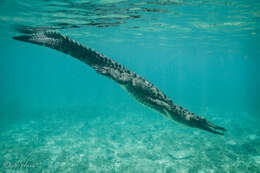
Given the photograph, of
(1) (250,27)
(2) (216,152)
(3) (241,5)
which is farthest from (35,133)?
(1) (250,27)

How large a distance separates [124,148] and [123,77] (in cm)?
1069

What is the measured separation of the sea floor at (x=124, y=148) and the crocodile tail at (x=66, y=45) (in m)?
8.37

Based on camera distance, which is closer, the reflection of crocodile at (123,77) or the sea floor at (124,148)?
the reflection of crocodile at (123,77)

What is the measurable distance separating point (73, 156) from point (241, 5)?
15335 mm

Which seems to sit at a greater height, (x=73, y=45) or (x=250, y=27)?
(x=250, y=27)

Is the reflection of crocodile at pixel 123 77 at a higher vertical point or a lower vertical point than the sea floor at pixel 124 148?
higher

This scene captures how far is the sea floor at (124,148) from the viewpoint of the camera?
10.4 m

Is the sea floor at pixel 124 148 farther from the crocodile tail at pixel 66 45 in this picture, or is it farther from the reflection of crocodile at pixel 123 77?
the crocodile tail at pixel 66 45

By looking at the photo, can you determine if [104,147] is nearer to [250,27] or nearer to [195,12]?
[195,12]

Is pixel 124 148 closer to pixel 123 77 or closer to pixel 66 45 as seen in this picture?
pixel 123 77

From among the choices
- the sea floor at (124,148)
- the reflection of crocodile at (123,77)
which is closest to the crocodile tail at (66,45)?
the reflection of crocodile at (123,77)

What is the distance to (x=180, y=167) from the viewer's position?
407 inches

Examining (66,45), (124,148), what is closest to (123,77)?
(66,45)

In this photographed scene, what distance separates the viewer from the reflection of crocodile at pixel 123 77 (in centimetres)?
332
